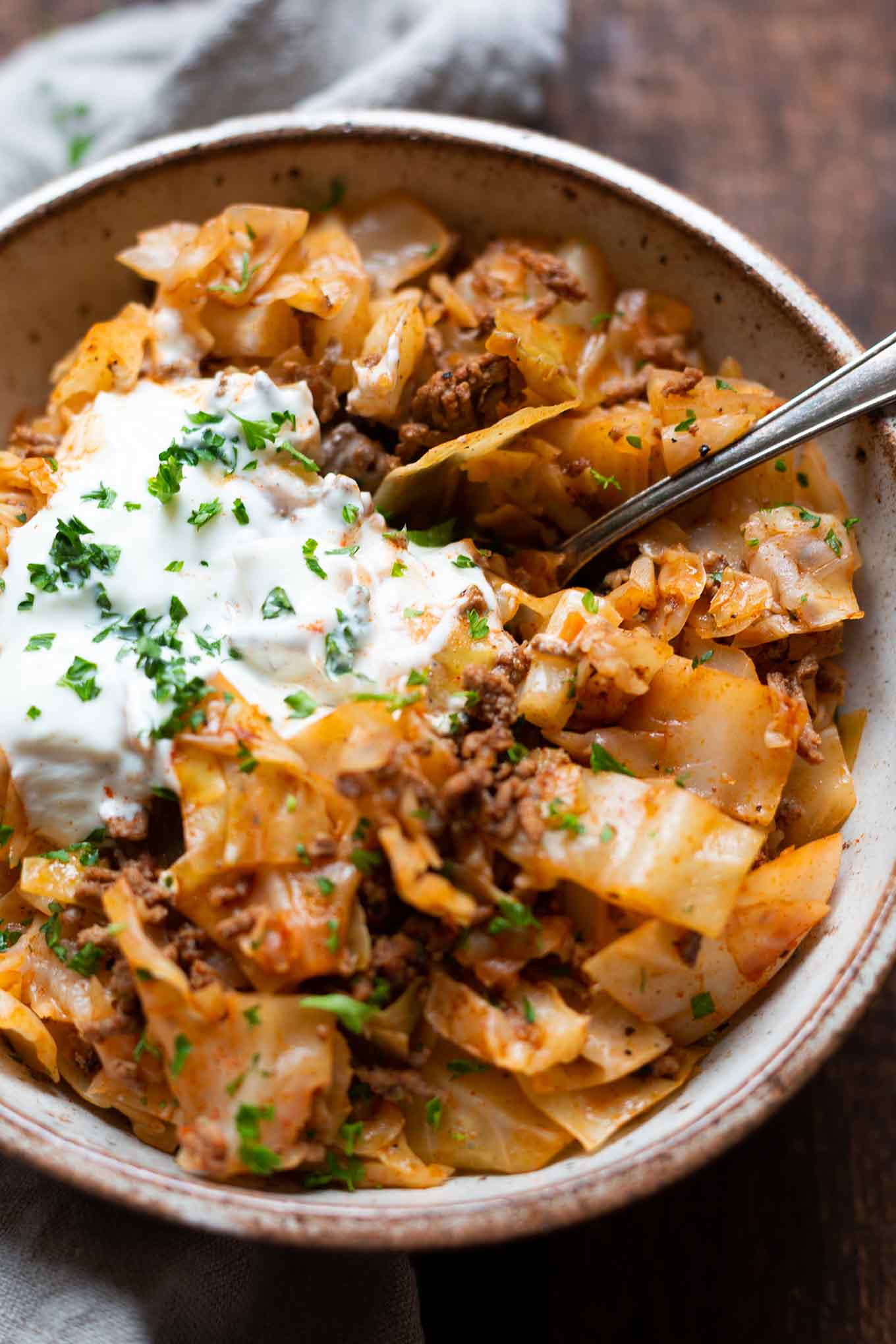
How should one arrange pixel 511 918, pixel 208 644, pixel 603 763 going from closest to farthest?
pixel 511 918, pixel 603 763, pixel 208 644

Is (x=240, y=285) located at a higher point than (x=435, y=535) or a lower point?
higher

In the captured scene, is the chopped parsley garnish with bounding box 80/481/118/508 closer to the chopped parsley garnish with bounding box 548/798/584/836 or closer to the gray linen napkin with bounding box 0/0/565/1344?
the chopped parsley garnish with bounding box 548/798/584/836

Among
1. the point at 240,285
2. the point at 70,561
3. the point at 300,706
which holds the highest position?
the point at 240,285

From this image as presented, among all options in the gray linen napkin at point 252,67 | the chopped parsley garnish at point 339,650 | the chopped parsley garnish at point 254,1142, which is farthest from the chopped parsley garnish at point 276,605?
the gray linen napkin at point 252,67

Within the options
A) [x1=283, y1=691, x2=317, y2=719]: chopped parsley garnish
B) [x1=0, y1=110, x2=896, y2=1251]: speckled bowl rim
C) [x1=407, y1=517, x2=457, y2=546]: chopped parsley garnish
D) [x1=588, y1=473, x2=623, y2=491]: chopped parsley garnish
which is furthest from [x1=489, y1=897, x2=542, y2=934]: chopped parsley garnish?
[x1=588, y1=473, x2=623, y2=491]: chopped parsley garnish

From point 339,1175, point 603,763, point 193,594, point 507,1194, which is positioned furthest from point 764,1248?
point 193,594

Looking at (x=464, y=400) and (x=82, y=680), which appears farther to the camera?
(x=464, y=400)

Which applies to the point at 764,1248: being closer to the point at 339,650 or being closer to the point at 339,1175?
the point at 339,1175
